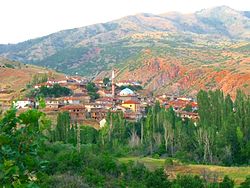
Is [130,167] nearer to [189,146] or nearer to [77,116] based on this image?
[189,146]

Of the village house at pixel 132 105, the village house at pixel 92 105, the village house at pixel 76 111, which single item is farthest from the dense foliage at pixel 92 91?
the village house at pixel 76 111

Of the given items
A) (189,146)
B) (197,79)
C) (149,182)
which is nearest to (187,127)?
(189,146)

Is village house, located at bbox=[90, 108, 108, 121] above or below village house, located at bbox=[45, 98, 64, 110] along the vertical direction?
below

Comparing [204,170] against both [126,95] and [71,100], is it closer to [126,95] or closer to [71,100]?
[71,100]

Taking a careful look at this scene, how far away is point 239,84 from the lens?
98.7 meters

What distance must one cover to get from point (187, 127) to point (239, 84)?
2183 inches

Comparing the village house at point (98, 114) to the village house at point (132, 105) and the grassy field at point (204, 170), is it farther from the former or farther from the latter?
the grassy field at point (204, 170)

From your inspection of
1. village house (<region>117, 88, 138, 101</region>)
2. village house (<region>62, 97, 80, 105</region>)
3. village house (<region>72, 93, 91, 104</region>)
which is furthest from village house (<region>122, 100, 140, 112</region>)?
village house (<region>62, 97, 80, 105</region>)

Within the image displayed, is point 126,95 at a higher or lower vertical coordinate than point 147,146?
higher

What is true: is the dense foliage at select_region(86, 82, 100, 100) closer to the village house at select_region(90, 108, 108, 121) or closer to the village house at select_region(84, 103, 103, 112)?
the village house at select_region(84, 103, 103, 112)

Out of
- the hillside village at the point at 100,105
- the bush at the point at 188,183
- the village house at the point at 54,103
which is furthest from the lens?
the village house at the point at 54,103

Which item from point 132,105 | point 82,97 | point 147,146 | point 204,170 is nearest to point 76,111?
point 82,97

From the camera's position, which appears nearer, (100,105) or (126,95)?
(100,105)

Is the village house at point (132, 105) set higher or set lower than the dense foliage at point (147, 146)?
higher
